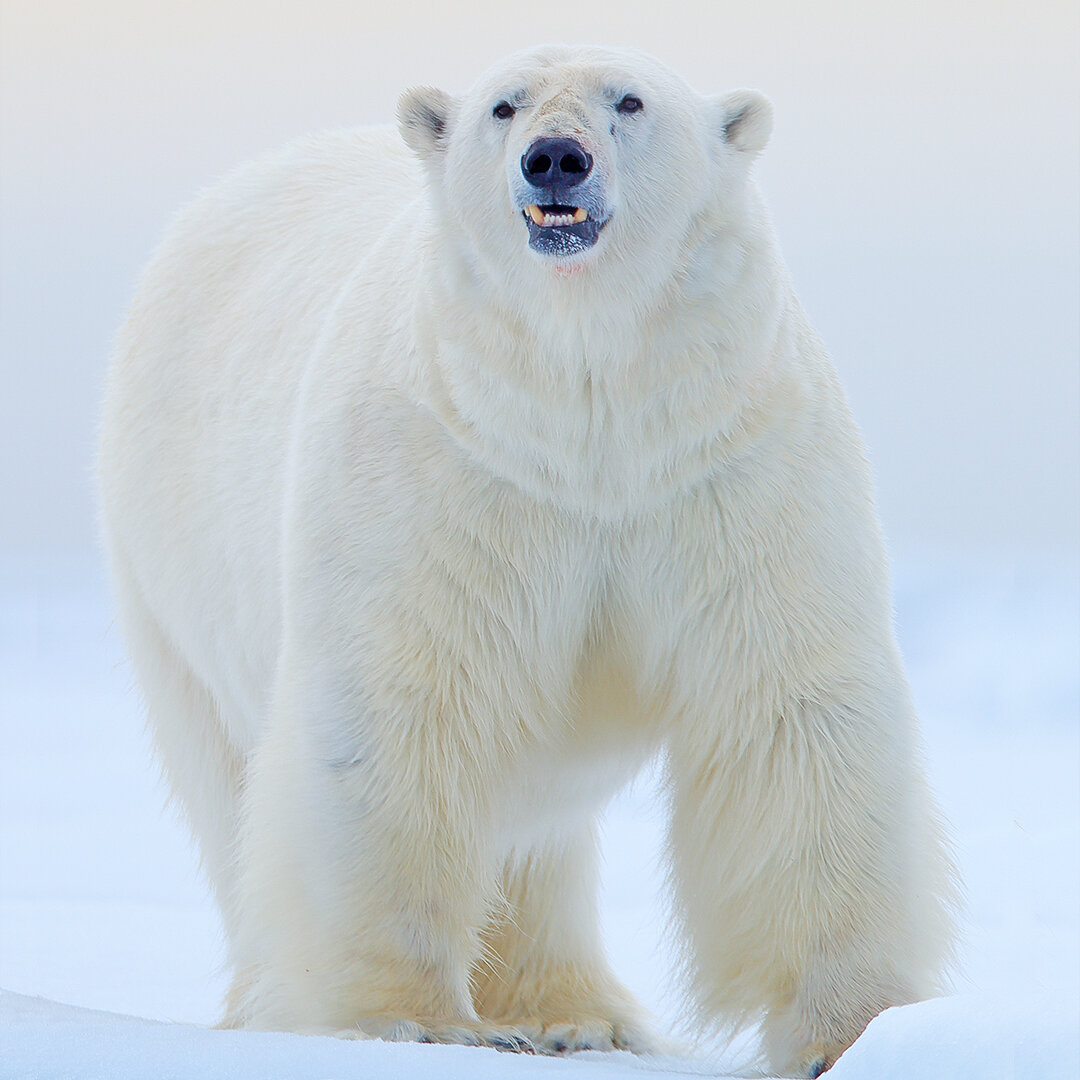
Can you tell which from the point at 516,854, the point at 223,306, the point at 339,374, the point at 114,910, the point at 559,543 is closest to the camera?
the point at 559,543

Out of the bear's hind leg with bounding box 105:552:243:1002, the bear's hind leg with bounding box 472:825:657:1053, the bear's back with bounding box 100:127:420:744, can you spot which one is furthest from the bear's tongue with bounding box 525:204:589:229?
the bear's hind leg with bounding box 105:552:243:1002

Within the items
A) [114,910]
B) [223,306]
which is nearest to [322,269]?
[223,306]

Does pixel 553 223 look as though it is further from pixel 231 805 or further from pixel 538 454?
pixel 231 805

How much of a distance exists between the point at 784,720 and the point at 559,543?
500 mm

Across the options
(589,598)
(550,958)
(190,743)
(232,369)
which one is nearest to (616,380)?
(589,598)

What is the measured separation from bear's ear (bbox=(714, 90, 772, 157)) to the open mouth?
17.8 inches

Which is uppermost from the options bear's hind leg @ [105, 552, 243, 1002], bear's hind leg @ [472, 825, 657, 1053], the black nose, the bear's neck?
the black nose

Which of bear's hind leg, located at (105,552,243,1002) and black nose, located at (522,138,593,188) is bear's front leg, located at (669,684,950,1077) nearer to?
black nose, located at (522,138,593,188)

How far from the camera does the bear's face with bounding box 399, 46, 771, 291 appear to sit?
3344 mm

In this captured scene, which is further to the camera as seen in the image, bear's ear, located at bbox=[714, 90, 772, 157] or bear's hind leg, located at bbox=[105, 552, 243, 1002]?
bear's hind leg, located at bbox=[105, 552, 243, 1002]

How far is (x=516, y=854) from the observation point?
4.26 meters

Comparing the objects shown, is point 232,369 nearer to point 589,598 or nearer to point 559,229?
point 589,598

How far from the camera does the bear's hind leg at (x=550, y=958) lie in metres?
4.55

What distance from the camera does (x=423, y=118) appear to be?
3764mm
